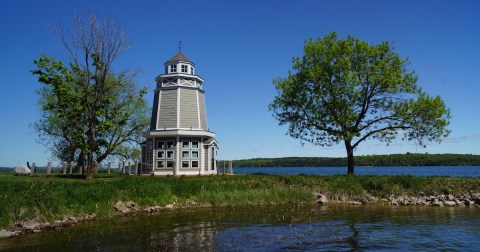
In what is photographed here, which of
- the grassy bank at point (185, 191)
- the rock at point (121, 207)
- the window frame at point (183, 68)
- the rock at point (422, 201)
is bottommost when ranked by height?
the rock at point (422, 201)


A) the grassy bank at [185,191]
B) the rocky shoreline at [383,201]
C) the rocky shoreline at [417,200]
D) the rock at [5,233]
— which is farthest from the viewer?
the rocky shoreline at [417,200]

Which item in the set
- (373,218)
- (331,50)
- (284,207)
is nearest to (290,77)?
(331,50)

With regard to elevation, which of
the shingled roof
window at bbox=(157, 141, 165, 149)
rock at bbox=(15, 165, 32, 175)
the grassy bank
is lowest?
the grassy bank

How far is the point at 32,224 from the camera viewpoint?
15234 mm

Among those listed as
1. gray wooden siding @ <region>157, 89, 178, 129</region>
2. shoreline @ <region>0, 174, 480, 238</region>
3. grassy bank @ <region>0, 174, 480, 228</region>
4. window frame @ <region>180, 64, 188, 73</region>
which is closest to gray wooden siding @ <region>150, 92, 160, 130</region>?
gray wooden siding @ <region>157, 89, 178, 129</region>

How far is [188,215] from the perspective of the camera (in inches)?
771

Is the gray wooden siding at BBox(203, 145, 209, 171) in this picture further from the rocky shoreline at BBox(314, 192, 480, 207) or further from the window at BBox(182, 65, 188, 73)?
the rocky shoreline at BBox(314, 192, 480, 207)

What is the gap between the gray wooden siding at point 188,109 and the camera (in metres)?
37.8

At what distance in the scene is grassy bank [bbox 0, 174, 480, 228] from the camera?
53.4ft

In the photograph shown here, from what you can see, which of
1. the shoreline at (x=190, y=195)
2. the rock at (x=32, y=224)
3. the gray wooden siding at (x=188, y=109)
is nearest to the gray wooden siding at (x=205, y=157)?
the gray wooden siding at (x=188, y=109)

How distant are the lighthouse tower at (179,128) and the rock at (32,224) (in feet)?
64.7

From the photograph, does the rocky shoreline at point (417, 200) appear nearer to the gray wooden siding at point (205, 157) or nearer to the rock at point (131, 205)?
the rock at point (131, 205)

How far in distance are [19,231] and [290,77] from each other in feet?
93.2

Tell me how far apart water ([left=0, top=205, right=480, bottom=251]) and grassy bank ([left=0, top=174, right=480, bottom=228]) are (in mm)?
1601
